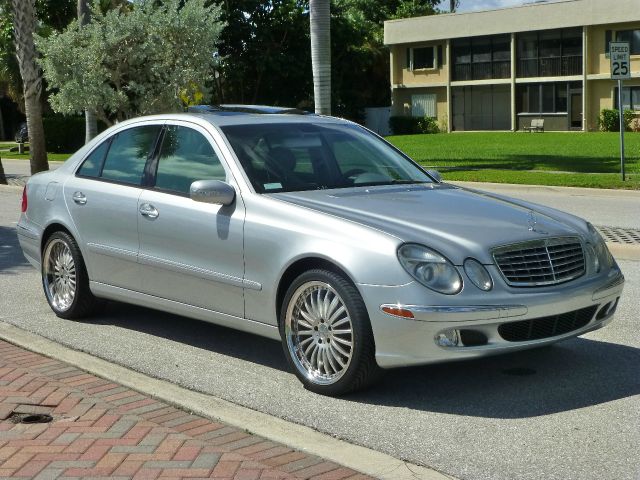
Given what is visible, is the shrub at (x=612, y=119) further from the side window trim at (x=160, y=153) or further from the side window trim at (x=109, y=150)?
the side window trim at (x=160, y=153)

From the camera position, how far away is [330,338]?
5.98 meters

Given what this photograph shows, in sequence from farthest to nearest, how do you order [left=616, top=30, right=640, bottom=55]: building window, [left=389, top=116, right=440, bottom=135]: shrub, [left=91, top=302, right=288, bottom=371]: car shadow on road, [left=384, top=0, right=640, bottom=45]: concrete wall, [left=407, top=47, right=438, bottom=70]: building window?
1. [left=407, top=47, right=438, bottom=70]: building window
2. [left=389, top=116, right=440, bottom=135]: shrub
3. [left=616, top=30, right=640, bottom=55]: building window
4. [left=384, top=0, right=640, bottom=45]: concrete wall
5. [left=91, top=302, right=288, bottom=371]: car shadow on road

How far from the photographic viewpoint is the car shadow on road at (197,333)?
7172 millimetres

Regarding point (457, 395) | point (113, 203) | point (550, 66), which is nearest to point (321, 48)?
point (113, 203)

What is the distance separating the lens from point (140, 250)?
24.1 ft

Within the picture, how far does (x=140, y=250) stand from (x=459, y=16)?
2087 inches

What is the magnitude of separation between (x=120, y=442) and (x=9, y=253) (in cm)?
778

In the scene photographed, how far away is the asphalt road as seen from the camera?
16.2 ft

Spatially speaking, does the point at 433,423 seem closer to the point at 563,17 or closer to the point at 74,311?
the point at 74,311

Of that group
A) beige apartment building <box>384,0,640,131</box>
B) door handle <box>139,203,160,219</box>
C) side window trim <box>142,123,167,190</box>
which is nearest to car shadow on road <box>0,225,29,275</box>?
side window trim <box>142,123,167,190</box>

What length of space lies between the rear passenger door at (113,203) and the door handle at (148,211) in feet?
0.28

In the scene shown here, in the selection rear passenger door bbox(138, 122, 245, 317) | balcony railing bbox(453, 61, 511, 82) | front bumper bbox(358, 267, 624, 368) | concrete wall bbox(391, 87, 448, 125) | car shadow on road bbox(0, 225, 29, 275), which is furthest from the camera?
concrete wall bbox(391, 87, 448, 125)

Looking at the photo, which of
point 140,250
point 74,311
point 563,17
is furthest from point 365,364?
point 563,17

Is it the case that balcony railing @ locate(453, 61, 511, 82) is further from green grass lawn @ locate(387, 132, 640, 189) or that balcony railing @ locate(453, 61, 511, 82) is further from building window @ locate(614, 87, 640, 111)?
green grass lawn @ locate(387, 132, 640, 189)
